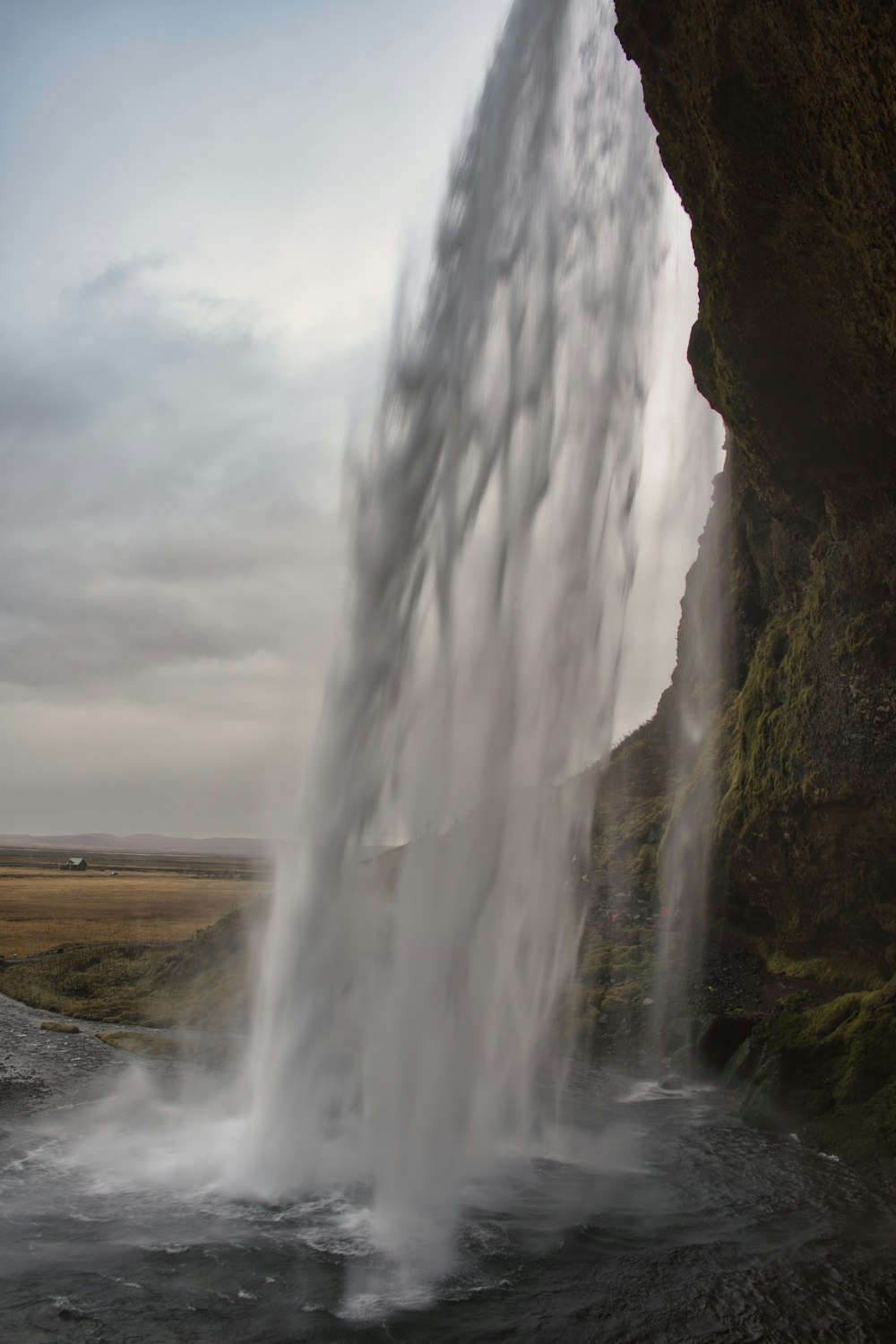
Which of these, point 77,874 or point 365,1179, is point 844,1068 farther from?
point 77,874

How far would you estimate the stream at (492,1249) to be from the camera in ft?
25.9

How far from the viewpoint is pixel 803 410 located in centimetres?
1745

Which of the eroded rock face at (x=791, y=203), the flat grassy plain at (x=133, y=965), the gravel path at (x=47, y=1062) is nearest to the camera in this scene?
the eroded rock face at (x=791, y=203)

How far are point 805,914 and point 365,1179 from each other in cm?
1430

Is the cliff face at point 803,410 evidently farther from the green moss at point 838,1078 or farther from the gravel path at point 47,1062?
the gravel path at point 47,1062

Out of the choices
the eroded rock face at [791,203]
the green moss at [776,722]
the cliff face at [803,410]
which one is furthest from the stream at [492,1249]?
the eroded rock face at [791,203]

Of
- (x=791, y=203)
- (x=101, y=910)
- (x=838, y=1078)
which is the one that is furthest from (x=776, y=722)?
(x=101, y=910)

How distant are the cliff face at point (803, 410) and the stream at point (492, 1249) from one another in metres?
4.51

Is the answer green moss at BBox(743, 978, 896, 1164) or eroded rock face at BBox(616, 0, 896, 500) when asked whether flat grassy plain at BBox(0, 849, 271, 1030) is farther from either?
eroded rock face at BBox(616, 0, 896, 500)

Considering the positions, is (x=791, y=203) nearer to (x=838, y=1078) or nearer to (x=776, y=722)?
(x=776, y=722)

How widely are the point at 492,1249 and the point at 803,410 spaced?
16.1 meters

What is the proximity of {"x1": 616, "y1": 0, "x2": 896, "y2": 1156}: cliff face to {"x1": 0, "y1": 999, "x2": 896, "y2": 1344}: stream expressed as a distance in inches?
177

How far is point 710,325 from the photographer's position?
60.1 feet

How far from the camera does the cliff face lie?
12.4m
